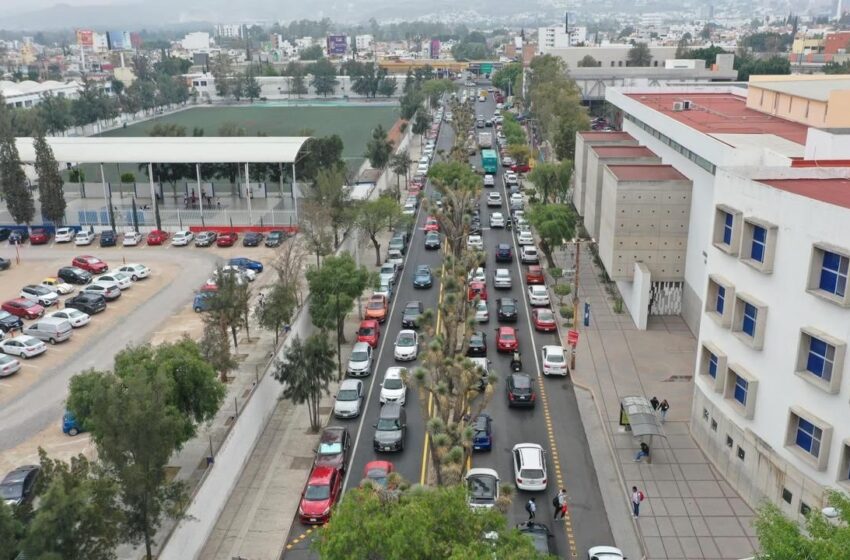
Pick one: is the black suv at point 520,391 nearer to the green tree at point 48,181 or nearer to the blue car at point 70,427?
the blue car at point 70,427

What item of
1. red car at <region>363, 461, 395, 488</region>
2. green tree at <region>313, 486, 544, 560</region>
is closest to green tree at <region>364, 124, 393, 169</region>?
red car at <region>363, 461, 395, 488</region>

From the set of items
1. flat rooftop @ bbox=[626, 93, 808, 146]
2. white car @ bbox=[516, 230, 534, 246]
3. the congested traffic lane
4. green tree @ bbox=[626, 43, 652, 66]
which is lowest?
the congested traffic lane

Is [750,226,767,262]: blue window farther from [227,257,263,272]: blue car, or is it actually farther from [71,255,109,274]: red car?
[71,255,109,274]: red car

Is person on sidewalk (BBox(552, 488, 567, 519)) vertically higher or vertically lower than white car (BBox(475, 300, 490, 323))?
lower

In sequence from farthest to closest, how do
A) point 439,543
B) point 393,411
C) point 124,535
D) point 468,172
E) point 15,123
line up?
point 15,123 → point 468,172 → point 393,411 → point 124,535 → point 439,543

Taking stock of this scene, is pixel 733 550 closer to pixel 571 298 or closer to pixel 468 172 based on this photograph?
pixel 571 298

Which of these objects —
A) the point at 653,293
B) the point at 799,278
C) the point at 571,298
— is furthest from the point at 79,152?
the point at 799,278

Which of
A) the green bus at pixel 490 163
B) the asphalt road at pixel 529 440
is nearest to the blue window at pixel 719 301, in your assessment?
the asphalt road at pixel 529 440
